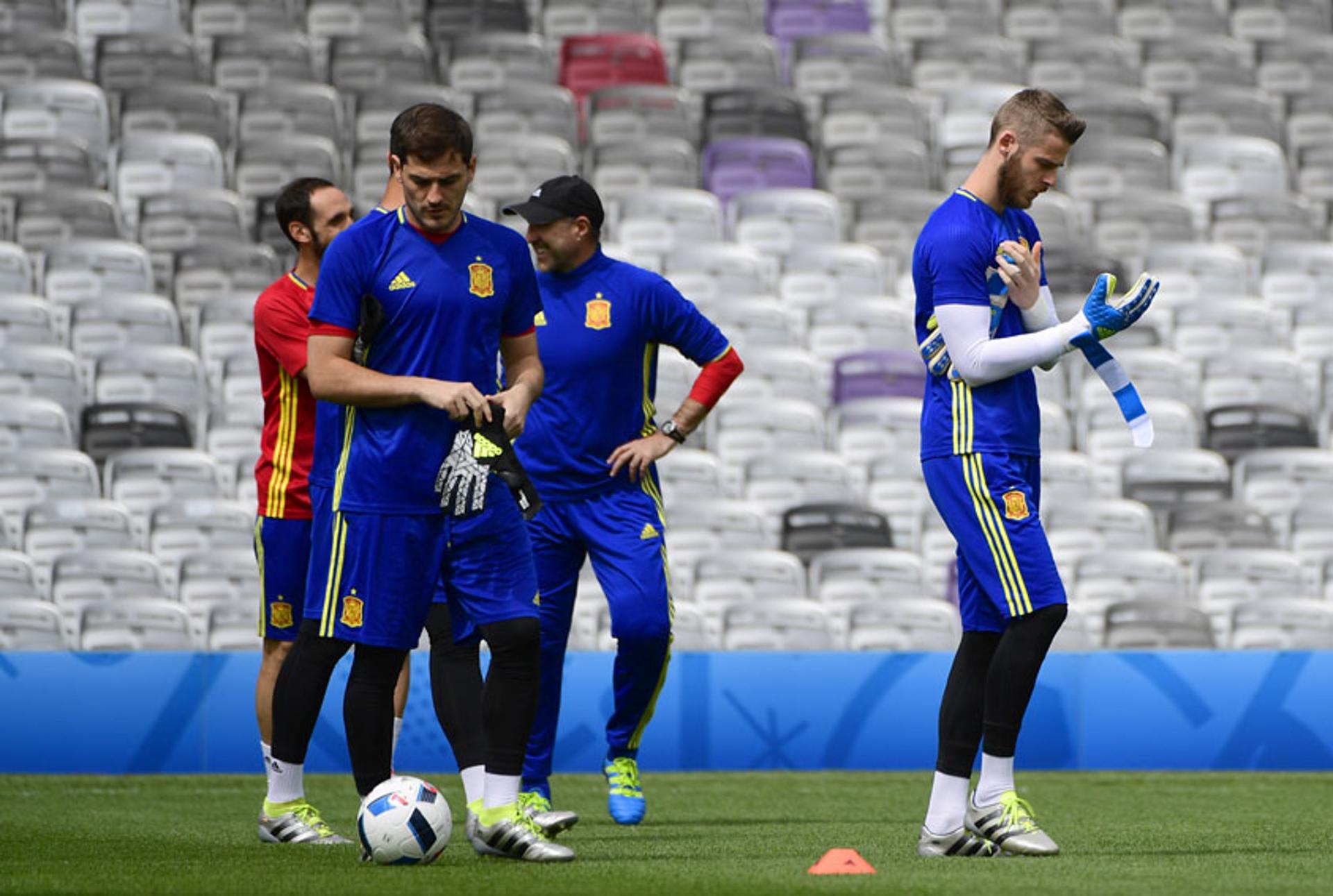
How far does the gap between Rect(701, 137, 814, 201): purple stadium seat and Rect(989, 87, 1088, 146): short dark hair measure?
9125 millimetres

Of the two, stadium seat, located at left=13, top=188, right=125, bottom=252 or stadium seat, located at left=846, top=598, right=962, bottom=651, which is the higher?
stadium seat, located at left=13, top=188, right=125, bottom=252

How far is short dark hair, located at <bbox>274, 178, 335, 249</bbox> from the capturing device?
707cm

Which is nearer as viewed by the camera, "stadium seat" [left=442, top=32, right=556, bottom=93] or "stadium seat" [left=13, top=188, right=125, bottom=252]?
"stadium seat" [left=13, top=188, right=125, bottom=252]

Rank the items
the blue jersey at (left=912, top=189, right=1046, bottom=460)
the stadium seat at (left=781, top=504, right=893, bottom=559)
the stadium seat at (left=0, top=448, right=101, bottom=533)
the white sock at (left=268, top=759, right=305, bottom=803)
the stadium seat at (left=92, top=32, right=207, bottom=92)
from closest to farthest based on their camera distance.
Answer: the blue jersey at (left=912, top=189, right=1046, bottom=460), the white sock at (left=268, top=759, right=305, bottom=803), the stadium seat at (left=0, top=448, right=101, bottom=533), the stadium seat at (left=781, top=504, right=893, bottom=559), the stadium seat at (left=92, top=32, right=207, bottom=92)

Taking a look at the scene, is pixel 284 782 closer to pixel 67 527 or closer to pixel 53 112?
pixel 67 527

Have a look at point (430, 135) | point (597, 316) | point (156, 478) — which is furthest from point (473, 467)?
point (156, 478)

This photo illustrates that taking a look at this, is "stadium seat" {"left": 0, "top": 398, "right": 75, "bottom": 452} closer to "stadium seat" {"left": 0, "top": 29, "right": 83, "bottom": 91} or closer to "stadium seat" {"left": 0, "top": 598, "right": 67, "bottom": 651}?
"stadium seat" {"left": 0, "top": 598, "right": 67, "bottom": 651}

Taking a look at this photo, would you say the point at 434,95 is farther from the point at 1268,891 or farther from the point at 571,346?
the point at 1268,891

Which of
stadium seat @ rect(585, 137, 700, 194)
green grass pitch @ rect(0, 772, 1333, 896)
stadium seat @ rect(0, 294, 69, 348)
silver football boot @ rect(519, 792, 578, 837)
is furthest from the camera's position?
stadium seat @ rect(585, 137, 700, 194)

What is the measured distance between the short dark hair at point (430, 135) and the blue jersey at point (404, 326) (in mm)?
244

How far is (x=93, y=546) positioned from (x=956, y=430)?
22.5ft

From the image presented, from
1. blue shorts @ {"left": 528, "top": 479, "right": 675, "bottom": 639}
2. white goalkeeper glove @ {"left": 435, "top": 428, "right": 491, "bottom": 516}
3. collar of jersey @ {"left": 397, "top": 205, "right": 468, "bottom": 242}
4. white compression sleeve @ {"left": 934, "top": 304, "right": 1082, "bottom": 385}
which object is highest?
collar of jersey @ {"left": 397, "top": 205, "right": 468, "bottom": 242}

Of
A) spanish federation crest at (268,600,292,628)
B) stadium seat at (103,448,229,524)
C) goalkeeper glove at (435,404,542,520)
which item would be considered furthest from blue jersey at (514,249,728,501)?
stadium seat at (103,448,229,524)

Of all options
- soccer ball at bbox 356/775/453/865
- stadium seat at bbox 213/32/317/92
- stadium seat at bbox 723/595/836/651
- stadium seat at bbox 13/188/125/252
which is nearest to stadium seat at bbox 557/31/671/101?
stadium seat at bbox 213/32/317/92
